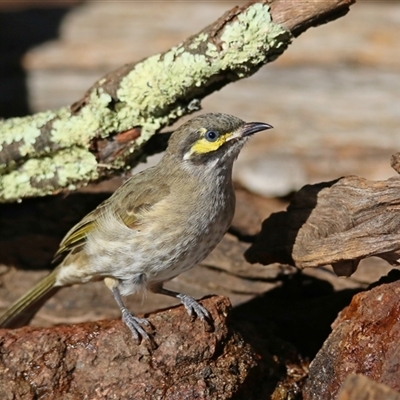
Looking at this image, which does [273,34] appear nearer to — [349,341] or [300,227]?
[300,227]

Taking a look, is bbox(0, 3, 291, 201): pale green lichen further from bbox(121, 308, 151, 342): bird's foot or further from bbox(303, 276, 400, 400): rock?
bbox(303, 276, 400, 400): rock

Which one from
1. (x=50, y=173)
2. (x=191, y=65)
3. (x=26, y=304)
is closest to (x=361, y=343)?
(x=191, y=65)

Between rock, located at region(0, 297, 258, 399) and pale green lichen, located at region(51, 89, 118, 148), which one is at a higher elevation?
pale green lichen, located at region(51, 89, 118, 148)

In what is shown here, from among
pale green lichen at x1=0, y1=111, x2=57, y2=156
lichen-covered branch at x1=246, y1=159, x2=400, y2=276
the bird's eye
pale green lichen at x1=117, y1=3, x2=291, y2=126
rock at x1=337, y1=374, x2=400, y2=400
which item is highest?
pale green lichen at x1=117, y1=3, x2=291, y2=126

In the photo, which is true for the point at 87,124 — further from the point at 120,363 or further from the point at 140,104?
the point at 120,363

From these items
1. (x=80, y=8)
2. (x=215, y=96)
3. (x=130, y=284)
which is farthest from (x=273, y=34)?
(x=80, y=8)

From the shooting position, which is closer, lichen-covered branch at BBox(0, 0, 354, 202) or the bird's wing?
lichen-covered branch at BBox(0, 0, 354, 202)

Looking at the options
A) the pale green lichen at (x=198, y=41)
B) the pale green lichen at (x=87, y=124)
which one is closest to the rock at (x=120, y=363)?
the pale green lichen at (x=87, y=124)

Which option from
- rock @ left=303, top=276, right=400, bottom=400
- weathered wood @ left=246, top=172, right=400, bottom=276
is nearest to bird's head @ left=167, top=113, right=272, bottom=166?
weathered wood @ left=246, top=172, right=400, bottom=276
